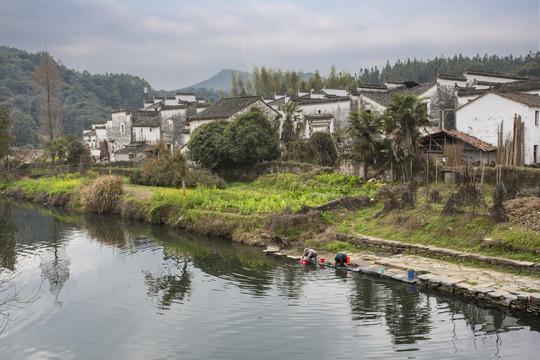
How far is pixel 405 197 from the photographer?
60.3 ft

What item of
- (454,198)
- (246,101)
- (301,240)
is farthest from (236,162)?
(454,198)

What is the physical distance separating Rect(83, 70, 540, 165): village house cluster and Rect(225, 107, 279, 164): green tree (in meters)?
4.70

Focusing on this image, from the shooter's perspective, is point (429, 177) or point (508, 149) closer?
point (429, 177)

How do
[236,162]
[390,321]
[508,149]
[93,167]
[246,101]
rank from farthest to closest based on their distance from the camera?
[93,167] → [246,101] → [236,162] → [508,149] → [390,321]

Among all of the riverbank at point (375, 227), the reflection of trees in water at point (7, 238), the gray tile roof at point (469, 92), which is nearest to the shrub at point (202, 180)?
the riverbank at point (375, 227)

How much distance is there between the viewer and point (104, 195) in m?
28.4

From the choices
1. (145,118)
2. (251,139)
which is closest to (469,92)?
(251,139)

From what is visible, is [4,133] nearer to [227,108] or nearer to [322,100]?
[227,108]

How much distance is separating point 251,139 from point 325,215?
Answer: 534 inches

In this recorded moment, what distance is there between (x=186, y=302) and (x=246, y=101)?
27989 millimetres

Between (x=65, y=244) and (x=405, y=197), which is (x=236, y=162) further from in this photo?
(x=405, y=197)

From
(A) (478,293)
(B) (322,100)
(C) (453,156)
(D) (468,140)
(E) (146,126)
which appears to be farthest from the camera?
(E) (146,126)

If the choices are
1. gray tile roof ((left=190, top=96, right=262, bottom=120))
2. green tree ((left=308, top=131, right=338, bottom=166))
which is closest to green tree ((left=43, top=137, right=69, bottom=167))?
gray tile roof ((left=190, top=96, right=262, bottom=120))

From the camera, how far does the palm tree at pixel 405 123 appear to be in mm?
22969
